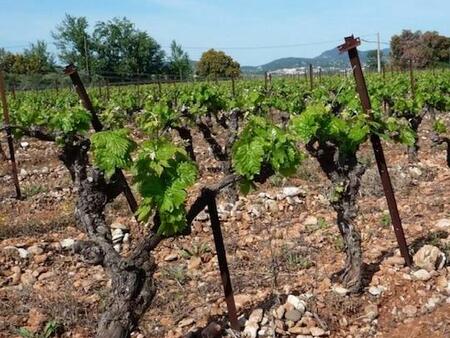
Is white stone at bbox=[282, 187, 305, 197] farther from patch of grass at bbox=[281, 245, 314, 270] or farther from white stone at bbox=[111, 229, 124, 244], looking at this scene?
white stone at bbox=[111, 229, 124, 244]

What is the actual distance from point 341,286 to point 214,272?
4.49 feet

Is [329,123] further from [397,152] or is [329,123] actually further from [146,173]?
[397,152]

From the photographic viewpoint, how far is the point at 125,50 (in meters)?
66.7

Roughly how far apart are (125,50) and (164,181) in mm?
66014

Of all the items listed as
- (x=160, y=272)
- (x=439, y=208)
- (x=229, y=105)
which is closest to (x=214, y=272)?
(x=160, y=272)

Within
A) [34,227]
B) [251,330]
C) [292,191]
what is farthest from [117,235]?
[251,330]

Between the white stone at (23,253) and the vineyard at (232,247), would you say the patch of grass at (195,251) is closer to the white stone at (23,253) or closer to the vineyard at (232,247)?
the vineyard at (232,247)

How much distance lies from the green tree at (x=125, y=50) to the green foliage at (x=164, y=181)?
6289cm


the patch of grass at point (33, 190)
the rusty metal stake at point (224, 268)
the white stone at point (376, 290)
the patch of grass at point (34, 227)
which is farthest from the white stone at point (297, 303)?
the patch of grass at point (33, 190)

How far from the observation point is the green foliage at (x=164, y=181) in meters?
3.45

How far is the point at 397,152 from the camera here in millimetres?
11117

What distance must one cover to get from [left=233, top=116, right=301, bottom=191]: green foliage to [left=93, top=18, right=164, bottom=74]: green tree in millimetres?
62565

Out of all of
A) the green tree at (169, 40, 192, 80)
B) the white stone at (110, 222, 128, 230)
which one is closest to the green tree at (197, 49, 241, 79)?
the green tree at (169, 40, 192, 80)

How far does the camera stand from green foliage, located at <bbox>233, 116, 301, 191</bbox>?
149 inches
